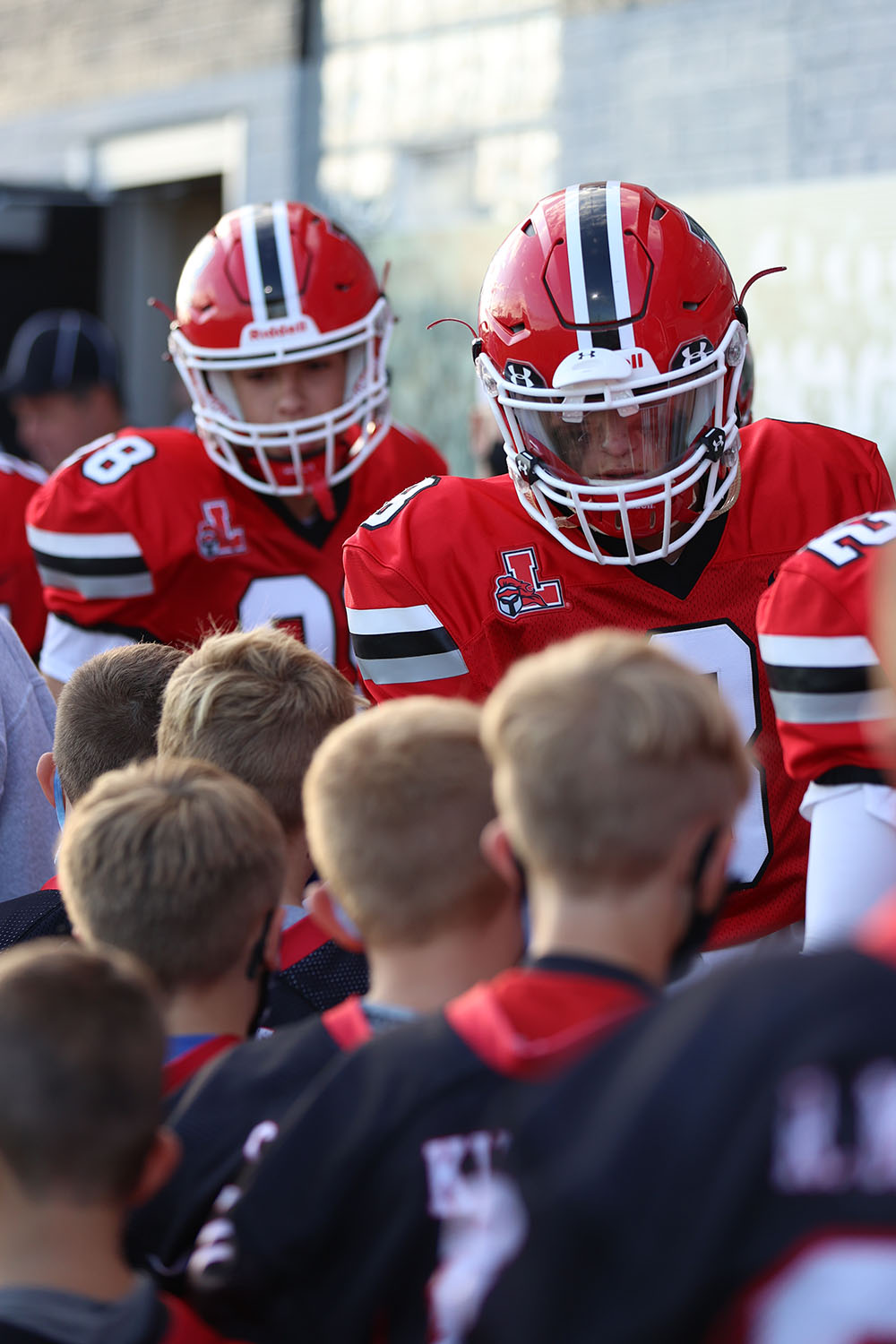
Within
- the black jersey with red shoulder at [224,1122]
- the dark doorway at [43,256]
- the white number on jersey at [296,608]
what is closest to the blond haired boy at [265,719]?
the black jersey with red shoulder at [224,1122]

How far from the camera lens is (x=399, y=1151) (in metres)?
1.22

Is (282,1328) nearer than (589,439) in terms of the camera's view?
Yes

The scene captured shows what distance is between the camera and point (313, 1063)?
4.65ft

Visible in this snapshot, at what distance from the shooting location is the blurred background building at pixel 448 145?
4941 mm

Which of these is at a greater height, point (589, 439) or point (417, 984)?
point (589, 439)

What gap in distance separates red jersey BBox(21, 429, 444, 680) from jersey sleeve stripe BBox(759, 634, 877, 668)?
1325mm

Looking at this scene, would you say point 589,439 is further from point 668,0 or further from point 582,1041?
point 668,0

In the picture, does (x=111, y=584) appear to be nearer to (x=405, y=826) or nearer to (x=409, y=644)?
(x=409, y=644)

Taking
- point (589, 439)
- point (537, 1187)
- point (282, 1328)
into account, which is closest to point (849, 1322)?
point (537, 1187)

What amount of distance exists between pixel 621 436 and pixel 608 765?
44.4 inches

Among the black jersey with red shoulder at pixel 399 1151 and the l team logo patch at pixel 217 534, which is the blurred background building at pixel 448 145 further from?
the black jersey with red shoulder at pixel 399 1151

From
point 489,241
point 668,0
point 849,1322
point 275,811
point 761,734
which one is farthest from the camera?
point 489,241

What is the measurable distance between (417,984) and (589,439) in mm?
1084

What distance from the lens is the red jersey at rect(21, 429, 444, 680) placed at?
3.06 m
